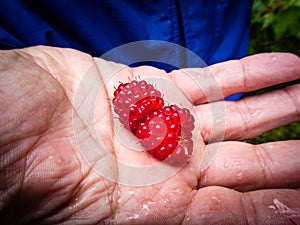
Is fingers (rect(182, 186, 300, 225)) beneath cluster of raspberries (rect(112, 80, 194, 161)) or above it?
beneath

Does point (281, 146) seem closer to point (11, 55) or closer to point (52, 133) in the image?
point (52, 133)

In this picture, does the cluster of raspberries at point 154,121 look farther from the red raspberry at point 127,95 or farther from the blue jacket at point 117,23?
the blue jacket at point 117,23

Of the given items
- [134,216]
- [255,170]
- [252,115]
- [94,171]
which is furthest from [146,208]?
[252,115]

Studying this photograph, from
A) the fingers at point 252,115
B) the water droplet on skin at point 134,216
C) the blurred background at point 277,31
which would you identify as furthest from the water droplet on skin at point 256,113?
the water droplet on skin at point 134,216

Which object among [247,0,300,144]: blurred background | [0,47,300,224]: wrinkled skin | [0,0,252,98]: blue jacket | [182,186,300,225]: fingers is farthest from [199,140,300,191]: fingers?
[247,0,300,144]: blurred background

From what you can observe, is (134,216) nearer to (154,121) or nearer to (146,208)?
(146,208)

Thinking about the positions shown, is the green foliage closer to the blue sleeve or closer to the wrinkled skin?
the blue sleeve
